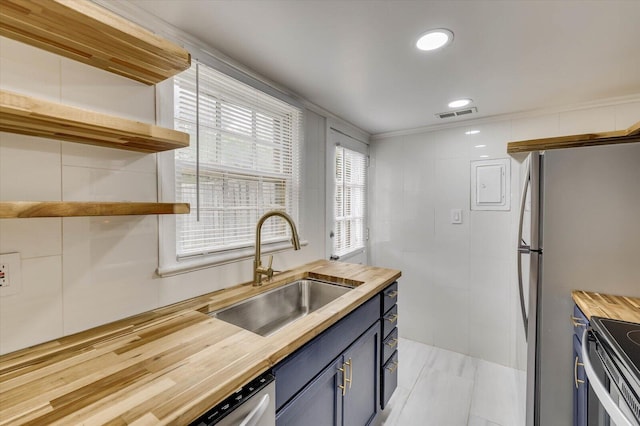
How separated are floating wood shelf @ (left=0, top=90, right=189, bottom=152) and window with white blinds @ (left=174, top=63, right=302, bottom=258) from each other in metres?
0.28

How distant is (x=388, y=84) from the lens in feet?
6.03

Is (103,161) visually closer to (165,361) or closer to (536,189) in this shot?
(165,361)

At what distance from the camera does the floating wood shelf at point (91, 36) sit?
2.38 feet

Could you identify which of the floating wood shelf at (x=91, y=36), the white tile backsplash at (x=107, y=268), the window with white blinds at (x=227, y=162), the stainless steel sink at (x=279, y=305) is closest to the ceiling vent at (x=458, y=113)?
the window with white blinds at (x=227, y=162)

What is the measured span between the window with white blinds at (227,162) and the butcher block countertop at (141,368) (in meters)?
0.43

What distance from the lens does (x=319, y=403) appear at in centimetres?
115

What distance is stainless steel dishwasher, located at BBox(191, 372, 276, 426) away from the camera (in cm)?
70

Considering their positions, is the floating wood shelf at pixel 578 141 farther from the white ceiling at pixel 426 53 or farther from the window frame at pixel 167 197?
the window frame at pixel 167 197

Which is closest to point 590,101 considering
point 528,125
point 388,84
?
point 528,125

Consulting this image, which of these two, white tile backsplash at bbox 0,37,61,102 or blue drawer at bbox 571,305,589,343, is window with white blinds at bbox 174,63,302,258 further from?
blue drawer at bbox 571,305,589,343

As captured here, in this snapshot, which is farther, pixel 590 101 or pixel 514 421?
pixel 590 101

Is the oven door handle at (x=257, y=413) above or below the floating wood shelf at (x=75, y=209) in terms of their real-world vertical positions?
below

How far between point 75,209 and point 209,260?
2.11 ft

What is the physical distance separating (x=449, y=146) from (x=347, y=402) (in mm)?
2318
